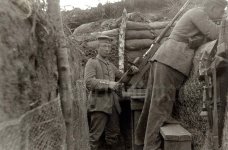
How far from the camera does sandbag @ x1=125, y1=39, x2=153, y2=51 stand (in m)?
7.77

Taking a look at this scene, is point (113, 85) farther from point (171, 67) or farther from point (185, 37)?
point (185, 37)

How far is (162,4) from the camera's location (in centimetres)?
905

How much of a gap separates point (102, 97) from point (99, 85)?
262 millimetres

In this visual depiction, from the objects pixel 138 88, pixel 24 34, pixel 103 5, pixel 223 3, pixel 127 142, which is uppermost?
pixel 103 5

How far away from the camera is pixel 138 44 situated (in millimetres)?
7793

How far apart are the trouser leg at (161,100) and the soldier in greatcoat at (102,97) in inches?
44.8

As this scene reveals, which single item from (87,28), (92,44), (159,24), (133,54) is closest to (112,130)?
(133,54)

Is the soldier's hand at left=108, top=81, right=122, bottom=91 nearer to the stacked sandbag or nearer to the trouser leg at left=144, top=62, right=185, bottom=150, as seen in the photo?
the trouser leg at left=144, top=62, right=185, bottom=150

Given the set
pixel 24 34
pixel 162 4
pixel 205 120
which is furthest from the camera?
pixel 162 4

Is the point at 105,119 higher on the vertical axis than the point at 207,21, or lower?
lower

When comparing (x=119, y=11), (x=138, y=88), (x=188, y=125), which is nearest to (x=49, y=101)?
(x=188, y=125)

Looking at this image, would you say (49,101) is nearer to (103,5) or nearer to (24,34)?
(24,34)

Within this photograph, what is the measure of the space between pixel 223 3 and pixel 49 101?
3293 mm

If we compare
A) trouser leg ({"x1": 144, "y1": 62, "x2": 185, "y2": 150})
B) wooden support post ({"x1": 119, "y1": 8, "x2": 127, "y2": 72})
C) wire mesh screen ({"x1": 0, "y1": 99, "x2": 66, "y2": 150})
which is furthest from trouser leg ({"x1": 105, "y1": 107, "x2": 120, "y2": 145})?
wire mesh screen ({"x1": 0, "y1": 99, "x2": 66, "y2": 150})
